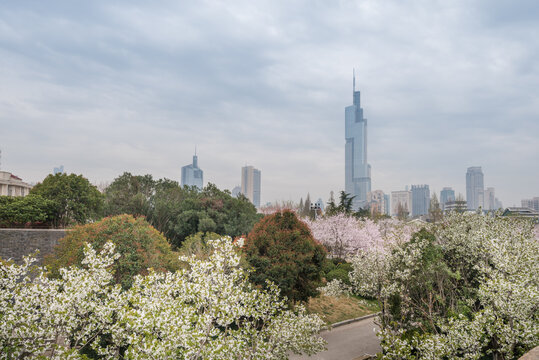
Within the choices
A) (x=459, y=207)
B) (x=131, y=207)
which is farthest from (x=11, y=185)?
(x=459, y=207)

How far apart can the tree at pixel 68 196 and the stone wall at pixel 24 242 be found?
443 cm

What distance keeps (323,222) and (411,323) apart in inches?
769

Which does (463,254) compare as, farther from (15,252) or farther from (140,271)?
(15,252)

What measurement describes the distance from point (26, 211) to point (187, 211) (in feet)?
31.8

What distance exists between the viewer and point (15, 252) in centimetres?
1525

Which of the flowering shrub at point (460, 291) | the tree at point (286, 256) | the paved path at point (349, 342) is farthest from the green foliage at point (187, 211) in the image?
the flowering shrub at point (460, 291)

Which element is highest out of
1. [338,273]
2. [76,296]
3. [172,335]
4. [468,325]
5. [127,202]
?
[127,202]

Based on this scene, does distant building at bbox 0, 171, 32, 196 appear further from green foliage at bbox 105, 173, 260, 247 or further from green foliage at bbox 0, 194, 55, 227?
green foliage at bbox 0, 194, 55, 227

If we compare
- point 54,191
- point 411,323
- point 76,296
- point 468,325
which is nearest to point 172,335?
point 76,296

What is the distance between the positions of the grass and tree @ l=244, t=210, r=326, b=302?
2.41 m

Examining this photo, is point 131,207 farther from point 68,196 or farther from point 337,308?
point 337,308

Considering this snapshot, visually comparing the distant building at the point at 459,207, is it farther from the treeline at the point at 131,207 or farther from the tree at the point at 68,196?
the tree at the point at 68,196

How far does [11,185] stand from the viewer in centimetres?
3894

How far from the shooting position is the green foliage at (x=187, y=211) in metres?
24.4
